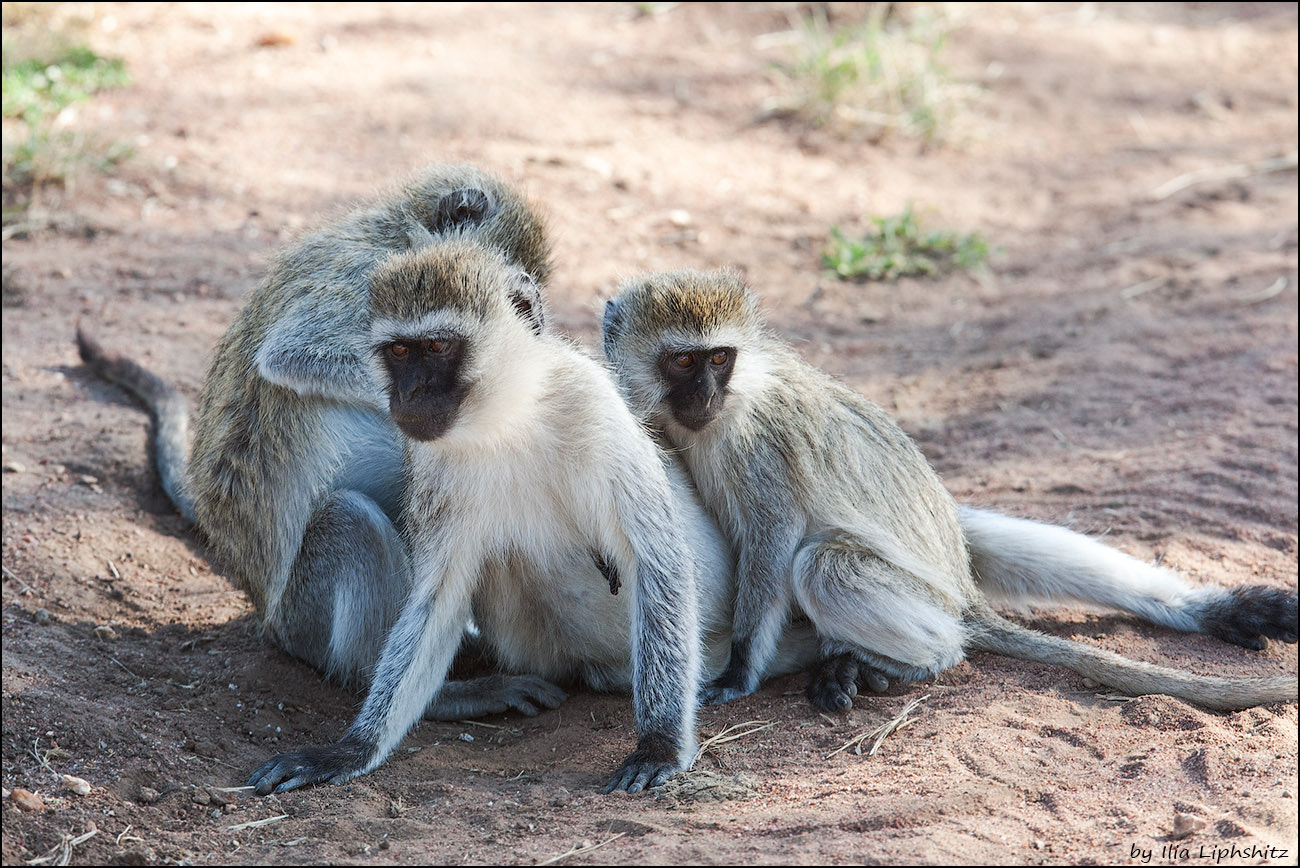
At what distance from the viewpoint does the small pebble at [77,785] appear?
330cm

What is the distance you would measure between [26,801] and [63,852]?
260 millimetres

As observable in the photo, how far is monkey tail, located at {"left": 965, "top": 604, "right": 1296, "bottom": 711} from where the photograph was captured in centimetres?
383

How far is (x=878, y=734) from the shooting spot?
12.3ft

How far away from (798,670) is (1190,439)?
2676mm

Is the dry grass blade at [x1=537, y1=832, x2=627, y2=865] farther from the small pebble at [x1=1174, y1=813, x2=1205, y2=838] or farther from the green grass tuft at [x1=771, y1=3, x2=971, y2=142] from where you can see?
the green grass tuft at [x1=771, y1=3, x2=971, y2=142]

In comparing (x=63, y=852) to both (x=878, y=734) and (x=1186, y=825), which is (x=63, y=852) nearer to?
(x=878, y=734)

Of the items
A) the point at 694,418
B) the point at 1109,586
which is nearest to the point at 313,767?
the point at 694,418

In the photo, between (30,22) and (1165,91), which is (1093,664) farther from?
(30,22)

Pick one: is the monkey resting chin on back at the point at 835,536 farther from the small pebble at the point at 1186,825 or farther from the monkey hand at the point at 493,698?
the small pebble at the point at 1186,825

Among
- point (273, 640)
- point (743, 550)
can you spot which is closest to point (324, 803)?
point (273, 640)

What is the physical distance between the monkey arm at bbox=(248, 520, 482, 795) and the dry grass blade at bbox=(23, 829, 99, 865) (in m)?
0.61

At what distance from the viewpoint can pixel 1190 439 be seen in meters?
5.89

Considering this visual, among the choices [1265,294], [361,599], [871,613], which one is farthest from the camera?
[1265,294]

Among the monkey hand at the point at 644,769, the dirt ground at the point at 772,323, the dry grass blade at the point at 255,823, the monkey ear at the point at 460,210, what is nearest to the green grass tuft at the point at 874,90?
the dirt ground at the point at 772,323
